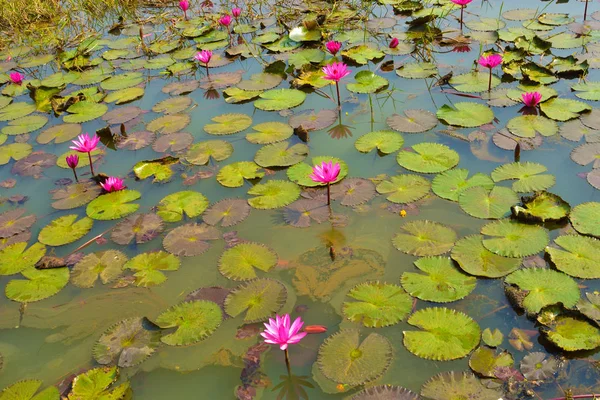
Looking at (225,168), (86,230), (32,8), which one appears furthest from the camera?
(32,8)

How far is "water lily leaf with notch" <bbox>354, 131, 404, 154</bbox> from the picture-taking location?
13.4ft

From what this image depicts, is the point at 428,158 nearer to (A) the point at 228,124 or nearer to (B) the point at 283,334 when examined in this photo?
(A) the point at 228,124

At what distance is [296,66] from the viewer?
5.48 metres

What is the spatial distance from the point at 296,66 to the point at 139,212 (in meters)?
2.49

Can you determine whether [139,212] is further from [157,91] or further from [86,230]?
[157,91]

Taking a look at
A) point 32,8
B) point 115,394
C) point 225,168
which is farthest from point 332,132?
point 32,8

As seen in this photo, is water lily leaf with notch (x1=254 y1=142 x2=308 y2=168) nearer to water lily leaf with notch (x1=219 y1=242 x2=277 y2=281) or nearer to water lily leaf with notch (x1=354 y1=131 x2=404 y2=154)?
water lily leaf with notch (x1=354 y1=131 x2=404 y2=154)

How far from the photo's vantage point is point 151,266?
10.9ft

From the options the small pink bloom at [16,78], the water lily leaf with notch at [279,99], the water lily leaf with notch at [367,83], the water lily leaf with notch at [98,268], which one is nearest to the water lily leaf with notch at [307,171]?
the water lily leaf with notch at [279,99]

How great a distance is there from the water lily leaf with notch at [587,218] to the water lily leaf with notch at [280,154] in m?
1.90

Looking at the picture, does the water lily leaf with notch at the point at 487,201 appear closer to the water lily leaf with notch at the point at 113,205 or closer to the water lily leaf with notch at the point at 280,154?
the water lily leaf with notch at the point at 280,154

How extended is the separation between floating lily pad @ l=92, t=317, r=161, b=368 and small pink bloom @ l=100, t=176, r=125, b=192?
129cm

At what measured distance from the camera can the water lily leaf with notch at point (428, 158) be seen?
3.79 m

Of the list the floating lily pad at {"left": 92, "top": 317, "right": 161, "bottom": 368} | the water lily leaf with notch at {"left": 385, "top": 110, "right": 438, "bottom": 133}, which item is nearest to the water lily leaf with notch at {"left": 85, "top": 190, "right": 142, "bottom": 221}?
the floating lily pad at {"left": 92, "top": 317, "right": 161, "bottom": 368}
